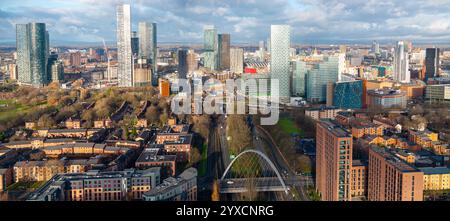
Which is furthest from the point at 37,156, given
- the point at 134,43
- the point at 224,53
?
the point at 134,43

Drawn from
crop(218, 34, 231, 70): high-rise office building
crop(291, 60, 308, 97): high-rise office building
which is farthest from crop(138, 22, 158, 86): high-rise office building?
crop(291, 60, 308, 97): high-rise office building

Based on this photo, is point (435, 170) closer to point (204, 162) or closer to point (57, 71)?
point (204, 162)

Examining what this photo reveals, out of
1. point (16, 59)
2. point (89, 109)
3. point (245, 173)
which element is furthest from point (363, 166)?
point (16, 59)

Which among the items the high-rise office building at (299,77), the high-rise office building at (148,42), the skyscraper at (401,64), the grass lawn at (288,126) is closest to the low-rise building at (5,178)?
the grass lawn at (288,126)

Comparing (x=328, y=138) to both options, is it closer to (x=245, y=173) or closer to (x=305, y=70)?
(x=245, y=173)

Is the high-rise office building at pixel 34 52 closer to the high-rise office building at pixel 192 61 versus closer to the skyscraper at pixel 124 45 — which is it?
the skyscraper at pixel 124 45

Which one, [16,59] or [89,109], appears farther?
[16,59]

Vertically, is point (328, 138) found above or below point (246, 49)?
below
